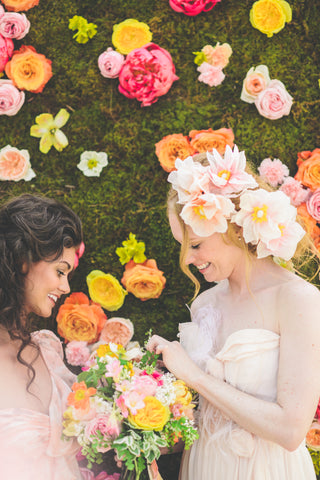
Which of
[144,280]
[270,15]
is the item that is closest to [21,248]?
[144,280]

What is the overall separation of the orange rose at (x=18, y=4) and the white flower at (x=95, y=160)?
0.96 metres

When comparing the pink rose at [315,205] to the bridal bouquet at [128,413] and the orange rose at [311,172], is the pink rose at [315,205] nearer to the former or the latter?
the orange rose at [311,172]

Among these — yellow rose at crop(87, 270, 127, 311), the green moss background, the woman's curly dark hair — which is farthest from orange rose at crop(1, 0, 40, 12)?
yellow rose at crop(87, 270, 127, 311)

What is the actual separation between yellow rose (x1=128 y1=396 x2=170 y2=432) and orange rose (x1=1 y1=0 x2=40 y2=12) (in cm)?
244

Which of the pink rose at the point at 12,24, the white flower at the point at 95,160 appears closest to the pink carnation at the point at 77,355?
the white flower at the point at 95,160

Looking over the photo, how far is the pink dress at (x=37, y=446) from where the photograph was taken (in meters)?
1.89

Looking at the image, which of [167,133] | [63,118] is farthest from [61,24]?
[167,133]

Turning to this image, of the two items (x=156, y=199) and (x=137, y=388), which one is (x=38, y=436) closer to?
(x=137, y=388)

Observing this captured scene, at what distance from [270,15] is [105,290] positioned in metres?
1.91

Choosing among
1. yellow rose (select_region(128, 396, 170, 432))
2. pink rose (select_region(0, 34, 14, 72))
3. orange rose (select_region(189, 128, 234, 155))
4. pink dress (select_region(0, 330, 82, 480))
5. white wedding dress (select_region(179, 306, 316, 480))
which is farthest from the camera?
pink rose (select_region(0, 34, 14, 72))

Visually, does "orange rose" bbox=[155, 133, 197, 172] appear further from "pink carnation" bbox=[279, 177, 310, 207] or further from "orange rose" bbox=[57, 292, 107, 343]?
"orange rose" bbox=[57, 292, 107, 343]

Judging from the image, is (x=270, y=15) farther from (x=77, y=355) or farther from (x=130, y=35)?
(x=77, y=355)

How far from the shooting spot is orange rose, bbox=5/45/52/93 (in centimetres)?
290

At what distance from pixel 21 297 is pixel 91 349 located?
0.86 m
